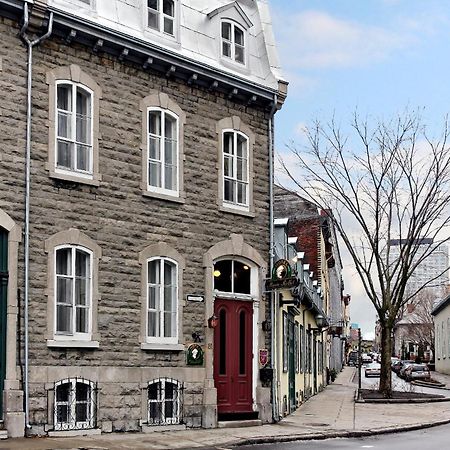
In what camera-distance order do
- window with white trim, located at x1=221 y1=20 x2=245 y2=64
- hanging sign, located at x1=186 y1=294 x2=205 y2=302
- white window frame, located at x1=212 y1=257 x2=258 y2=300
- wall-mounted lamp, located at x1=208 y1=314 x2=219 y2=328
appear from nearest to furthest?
hanging sign, located at x1=186 y1=294 x2=205 y2=302 → wall-mounted lamp, located at x1=208 y1=314 x2=219 y2=328 → white window frame, located at x1=212 y1=257 x2=258 y2=300 → window with white trim, located at x1=221 y1=20 x2=245 y2=64

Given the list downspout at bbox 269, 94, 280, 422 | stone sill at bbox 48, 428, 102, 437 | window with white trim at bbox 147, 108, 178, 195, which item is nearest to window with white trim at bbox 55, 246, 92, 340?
stone sill at bbox 48, 428, 102, 437

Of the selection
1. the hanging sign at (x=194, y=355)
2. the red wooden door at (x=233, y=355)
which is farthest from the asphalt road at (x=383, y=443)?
the hanging sign at (x=194, y=355)

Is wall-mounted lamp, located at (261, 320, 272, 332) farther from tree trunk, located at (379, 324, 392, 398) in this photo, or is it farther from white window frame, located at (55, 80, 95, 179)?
tree trunk, located at (379, 324, 392, 398)

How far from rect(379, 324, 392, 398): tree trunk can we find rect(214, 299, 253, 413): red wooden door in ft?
44.5

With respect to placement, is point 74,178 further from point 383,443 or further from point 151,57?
point 383,443

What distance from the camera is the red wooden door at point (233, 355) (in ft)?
70.2

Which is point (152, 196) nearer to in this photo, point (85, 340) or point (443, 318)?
point (85, 340)

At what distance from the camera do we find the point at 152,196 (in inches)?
781

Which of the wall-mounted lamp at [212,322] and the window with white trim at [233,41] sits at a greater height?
the window with white trim at [233,41]

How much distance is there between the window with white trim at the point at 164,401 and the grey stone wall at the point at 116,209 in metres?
0.27

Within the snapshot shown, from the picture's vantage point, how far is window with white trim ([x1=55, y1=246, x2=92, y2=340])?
18.0m

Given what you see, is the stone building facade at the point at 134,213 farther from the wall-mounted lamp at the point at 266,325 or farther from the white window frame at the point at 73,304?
the wall-mounted lamp at the point at 266,325

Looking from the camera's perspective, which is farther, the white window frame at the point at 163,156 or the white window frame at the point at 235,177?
the white window frame at the point at 235,177

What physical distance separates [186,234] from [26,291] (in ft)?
15.2
